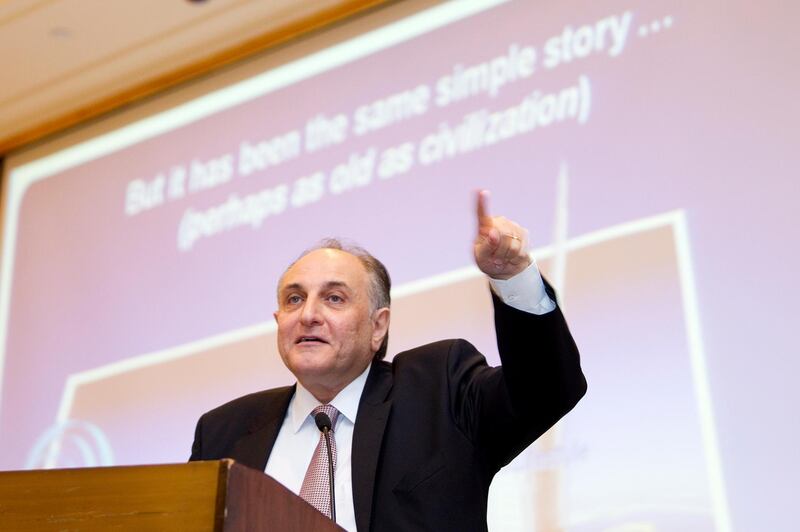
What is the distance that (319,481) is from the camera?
6.68ft

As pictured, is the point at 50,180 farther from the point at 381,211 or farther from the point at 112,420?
the point at 381,211

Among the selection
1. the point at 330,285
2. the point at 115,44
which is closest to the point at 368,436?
the point at 330,285

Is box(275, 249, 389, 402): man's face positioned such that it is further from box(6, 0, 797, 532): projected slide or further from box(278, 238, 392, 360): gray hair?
box(6, 0, 797, 532): projected slide

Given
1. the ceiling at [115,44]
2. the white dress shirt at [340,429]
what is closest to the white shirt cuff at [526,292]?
the white dress shirt at [340,429]

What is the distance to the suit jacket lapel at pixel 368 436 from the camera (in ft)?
6.46

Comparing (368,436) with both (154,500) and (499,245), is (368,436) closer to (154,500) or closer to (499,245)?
(499,245)

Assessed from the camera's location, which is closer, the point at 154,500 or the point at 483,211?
the point at 154,500

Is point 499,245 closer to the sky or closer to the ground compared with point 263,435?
closer to the sky

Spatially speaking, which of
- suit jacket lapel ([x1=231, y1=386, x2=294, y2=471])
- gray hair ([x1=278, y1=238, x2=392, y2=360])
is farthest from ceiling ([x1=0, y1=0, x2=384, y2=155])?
suit jacket lapel ([x1=231, y1=386, x2=294, y2=471])

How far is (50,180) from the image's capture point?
514cm

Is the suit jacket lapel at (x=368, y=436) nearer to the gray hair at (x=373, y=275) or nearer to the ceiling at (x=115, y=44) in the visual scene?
the gray hair at (x=373, y=275)

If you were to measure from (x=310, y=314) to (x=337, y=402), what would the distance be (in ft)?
0.61

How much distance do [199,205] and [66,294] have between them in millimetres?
835

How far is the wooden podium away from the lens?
55.4 inches
